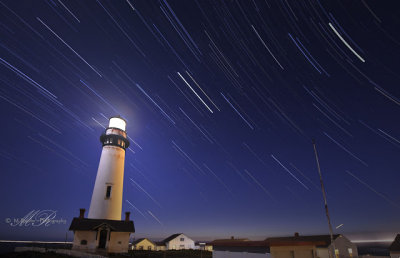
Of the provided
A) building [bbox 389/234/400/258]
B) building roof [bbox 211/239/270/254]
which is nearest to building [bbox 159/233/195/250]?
building roof [bbox 211/239/270/254]

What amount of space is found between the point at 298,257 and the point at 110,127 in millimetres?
28248

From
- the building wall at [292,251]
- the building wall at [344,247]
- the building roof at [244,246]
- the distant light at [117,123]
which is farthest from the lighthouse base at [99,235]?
the building wall at [344,247]

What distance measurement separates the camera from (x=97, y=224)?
2719cm

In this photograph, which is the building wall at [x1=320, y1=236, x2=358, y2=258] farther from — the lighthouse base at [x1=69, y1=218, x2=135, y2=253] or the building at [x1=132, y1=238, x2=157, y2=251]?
the building at [x1=132, y1=238, x2=157, y2=251]

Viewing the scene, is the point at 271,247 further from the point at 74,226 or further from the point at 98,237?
the point at 74,226

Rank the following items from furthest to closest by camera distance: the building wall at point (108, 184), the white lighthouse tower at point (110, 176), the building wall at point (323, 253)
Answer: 1. the building wall at point (323, 253)
2. the white lighthouse tower at point (110, 176)
3. the building wall at point (108, 184)

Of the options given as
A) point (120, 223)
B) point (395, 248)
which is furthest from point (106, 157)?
point (395, 248)

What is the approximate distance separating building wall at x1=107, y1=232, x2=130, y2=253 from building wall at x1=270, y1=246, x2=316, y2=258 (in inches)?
693

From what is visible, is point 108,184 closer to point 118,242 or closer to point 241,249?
point 118,242

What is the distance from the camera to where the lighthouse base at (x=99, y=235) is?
2616cm

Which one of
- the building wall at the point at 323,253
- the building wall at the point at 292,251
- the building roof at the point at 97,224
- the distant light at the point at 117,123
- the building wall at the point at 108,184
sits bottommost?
the building wall at the point at 323,253

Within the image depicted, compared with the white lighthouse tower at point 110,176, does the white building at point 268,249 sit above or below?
below

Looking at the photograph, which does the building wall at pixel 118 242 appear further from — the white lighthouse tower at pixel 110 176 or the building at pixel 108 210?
the white lighthouse tower at pixel 110 176

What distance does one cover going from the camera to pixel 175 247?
199 feet
